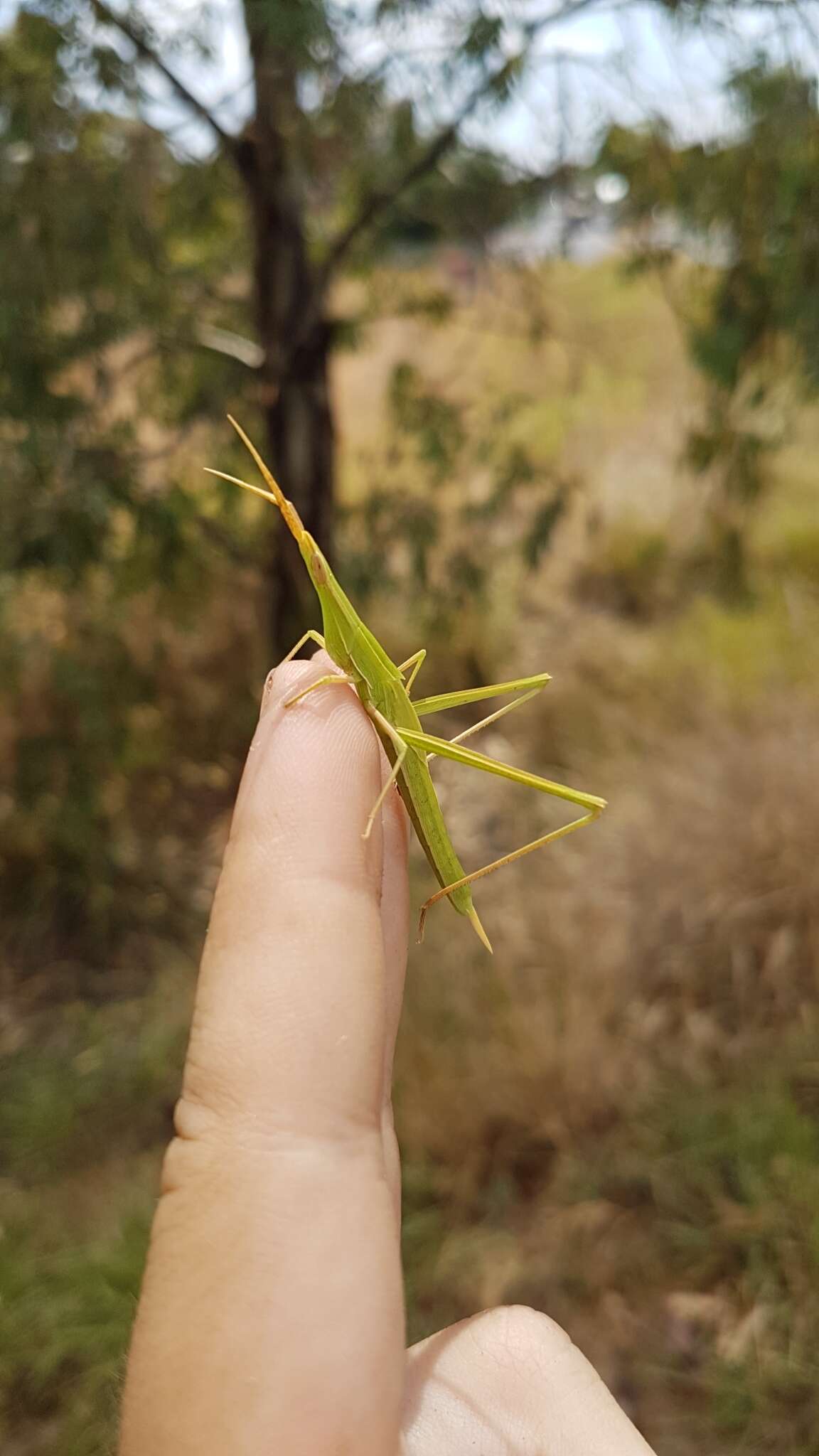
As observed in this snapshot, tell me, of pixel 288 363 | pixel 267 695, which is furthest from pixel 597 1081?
pixel 288 363

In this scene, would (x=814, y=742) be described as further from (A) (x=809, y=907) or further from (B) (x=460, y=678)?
(B) (x=460, y=678)

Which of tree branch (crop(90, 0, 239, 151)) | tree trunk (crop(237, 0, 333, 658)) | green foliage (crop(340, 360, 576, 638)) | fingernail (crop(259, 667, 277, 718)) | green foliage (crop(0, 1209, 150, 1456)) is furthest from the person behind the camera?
green foliage (crop(340, 360, 576, 638))

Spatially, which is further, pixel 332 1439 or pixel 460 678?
pixel 460 678

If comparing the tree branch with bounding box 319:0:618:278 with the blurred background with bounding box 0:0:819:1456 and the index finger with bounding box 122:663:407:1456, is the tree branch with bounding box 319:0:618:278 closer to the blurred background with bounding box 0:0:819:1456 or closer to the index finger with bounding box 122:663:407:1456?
the blurred background with bounding box 0:0:819:1456

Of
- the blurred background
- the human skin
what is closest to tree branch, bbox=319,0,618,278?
the blurred background

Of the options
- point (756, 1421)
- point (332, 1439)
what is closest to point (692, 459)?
point (756, 1421)

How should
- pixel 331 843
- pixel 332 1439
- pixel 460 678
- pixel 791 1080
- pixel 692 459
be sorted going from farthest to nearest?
pixel 460 678, pixel 692 459, pixel 791 1080, pixel 331 843, pixel 332 1439
